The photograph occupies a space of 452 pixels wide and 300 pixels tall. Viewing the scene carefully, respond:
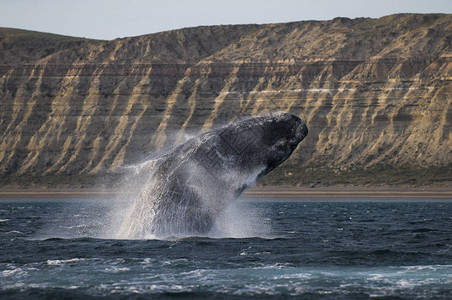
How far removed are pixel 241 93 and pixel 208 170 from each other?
350 ft

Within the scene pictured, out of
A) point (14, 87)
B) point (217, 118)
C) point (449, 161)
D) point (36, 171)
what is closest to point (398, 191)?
point (449, 161)

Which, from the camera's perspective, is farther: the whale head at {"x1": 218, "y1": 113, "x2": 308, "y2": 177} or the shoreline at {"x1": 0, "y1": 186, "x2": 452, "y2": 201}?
the shoreline at {"x1": 0, "y1": 186, "x2": 452, "y2": 201}

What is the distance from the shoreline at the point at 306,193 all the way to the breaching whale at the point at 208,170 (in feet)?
249

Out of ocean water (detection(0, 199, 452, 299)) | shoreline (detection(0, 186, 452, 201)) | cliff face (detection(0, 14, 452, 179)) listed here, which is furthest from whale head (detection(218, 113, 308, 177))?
cliff face (detection(0, 14, 452, 179))

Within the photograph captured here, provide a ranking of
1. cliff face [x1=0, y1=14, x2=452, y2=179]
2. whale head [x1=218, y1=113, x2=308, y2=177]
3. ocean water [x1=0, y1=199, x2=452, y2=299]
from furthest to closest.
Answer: cliff face [x1=0, y1=14, x2=452, y2=179] < whale head [x1=218, y1=113, x2=308, y2=177] < ocean water [x1=0, y1=199, x2=452, y2=299]

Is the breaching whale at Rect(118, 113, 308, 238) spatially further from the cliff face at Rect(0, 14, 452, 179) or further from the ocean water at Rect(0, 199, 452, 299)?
the cliff face at Rect(0, 14, 452, 179)

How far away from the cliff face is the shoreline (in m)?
9.11

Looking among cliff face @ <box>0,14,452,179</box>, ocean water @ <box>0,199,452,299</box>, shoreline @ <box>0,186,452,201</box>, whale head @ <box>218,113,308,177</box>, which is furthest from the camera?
cliff face @ <box>0,14,452,179</box>

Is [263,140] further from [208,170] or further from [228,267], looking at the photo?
[228,267]

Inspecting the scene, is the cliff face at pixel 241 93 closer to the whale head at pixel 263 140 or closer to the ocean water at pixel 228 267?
the ocean water at pixel 228 267

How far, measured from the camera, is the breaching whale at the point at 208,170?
2431 cm

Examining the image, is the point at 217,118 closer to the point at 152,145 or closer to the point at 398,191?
the point at 152,145

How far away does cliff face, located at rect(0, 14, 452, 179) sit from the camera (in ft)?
395

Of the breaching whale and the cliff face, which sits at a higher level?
the cliff face
